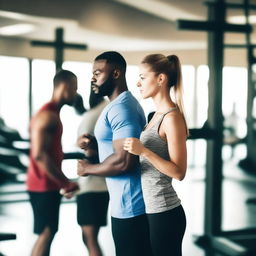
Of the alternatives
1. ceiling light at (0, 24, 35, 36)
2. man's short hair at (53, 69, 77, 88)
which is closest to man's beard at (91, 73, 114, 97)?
man's short hair at (53, 69, 77, 88)

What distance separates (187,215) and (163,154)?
0.78m

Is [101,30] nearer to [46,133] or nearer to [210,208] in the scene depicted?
[46,133]

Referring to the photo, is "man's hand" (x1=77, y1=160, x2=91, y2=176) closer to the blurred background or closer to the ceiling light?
the blurred background

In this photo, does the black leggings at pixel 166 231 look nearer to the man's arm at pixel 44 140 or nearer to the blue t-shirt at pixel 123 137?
the blue t-shirt at pixel 123 137

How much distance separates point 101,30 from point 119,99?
1.14 ft

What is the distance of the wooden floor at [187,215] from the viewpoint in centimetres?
170

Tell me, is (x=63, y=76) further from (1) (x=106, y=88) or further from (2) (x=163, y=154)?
(2) (x=163, y=154)

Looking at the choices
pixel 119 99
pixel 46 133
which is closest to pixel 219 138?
pixel 119 99

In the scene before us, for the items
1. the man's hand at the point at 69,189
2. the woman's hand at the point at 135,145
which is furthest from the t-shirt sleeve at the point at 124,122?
the man's hand at the point at 69,189

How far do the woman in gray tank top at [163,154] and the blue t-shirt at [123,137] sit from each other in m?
0.07

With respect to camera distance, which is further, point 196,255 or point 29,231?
point 196,255

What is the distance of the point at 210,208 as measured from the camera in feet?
7.24

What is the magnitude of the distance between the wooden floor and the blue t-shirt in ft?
0.92

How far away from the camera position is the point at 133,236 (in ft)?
5.08
